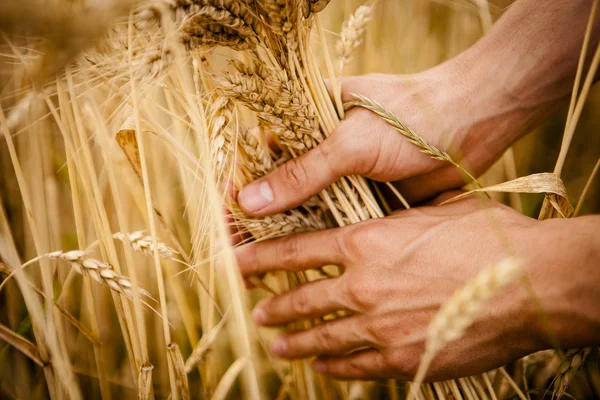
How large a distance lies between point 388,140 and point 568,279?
0.33 metres

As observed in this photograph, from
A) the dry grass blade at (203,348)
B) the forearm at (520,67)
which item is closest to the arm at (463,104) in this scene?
the forearm at (520,67)

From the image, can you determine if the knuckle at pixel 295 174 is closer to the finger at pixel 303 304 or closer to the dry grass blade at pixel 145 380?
the finger at pixel 303 304

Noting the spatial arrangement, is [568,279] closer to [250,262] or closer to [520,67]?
[520,67]

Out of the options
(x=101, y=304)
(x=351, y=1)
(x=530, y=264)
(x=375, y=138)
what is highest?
(x=351, y=1)

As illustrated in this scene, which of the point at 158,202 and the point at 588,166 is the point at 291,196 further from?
the point at 588,166

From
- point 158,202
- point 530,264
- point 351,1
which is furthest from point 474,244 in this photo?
point 351,1

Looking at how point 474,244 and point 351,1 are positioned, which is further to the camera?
point 351,1

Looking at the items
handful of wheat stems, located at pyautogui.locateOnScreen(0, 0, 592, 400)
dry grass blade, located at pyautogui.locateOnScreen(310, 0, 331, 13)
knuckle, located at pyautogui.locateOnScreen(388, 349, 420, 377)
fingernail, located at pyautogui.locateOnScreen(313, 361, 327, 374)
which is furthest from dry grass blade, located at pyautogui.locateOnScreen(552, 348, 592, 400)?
dry grass blade, located at pyautogui.locateOnScreen(310, 0, 331, 13)

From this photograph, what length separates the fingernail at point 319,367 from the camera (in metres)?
0.78

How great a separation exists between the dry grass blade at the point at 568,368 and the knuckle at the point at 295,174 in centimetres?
49

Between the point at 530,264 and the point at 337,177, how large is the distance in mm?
317

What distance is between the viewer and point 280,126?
0.56 meters

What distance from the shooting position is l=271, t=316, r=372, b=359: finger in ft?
2.25

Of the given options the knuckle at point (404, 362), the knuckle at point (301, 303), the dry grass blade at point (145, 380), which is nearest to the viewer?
the dry grass blade at point (145, 380)
